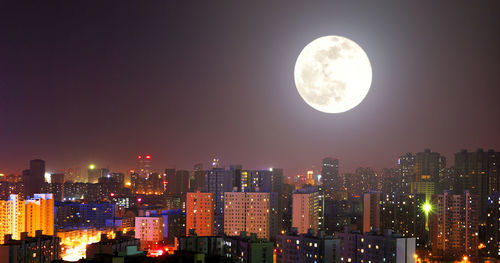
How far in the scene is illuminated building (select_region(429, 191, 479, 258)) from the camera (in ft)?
67.5

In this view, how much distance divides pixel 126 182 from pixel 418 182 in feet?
71.9

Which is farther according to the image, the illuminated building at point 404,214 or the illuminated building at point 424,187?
the illuminated building at point 424,187

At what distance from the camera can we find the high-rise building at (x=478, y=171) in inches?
1070

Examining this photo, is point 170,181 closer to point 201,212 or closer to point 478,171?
point 201,212

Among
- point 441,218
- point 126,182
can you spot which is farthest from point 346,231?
point 126,182

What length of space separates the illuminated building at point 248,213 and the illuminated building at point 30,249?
23.8ft

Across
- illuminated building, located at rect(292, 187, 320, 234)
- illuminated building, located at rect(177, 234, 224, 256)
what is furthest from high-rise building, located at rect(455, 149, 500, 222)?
illuminated building, located at rect(177, 234, 224, 256)

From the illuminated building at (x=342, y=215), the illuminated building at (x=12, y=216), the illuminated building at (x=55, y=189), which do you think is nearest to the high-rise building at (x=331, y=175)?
the illuminated building at (x=342, y=215)

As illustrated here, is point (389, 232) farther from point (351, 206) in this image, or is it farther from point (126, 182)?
point (126, 182)

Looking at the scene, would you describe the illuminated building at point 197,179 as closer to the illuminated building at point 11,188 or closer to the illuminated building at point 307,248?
the illuminated building at point 11,188

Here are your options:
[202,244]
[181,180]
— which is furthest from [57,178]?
[202,244]

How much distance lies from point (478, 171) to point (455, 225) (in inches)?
296

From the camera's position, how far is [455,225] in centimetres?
2111

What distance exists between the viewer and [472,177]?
2781cm
